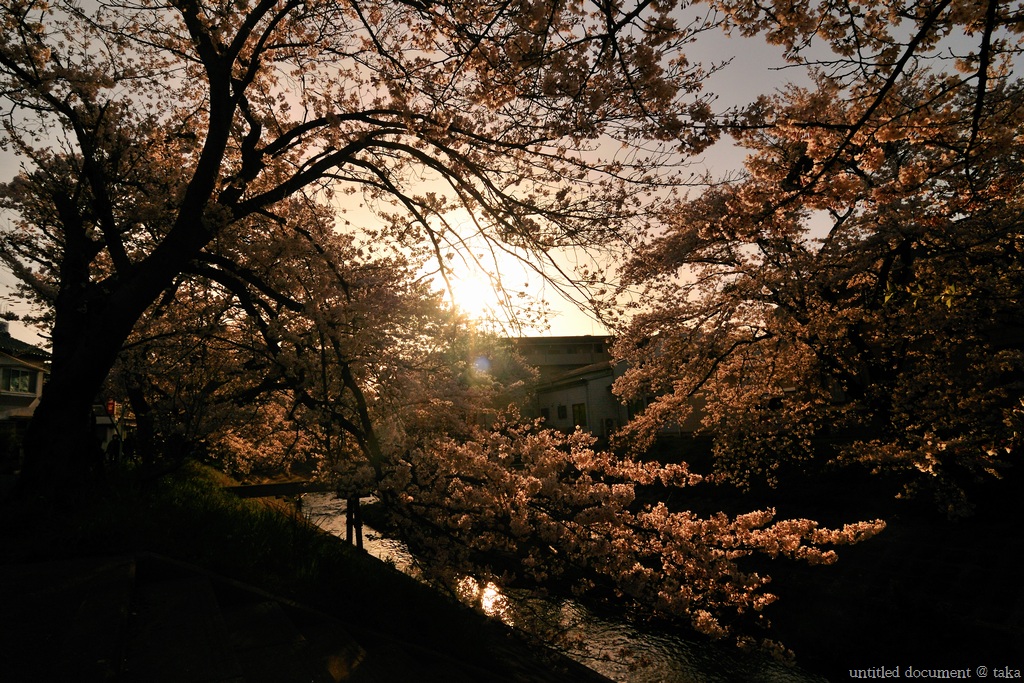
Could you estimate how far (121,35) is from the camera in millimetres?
8305

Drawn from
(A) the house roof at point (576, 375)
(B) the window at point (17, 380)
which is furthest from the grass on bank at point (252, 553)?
(B) the window at point (17, 380)

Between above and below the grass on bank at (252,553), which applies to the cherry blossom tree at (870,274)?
above

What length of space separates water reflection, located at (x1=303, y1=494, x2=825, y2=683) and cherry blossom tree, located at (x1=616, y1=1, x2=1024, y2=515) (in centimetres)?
485

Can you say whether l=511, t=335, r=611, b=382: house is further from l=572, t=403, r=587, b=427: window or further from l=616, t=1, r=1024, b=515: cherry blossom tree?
l=616, t=1, r=1024, b=515: cherry blossom tree

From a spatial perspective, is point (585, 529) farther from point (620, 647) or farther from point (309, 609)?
point (620, 647)

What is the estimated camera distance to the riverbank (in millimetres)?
5078

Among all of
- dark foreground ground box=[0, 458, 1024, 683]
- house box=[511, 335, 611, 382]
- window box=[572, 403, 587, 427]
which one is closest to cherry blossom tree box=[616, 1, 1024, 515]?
dark foreground ground box=[0, 458, 1024, 683]

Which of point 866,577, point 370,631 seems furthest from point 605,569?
point 866,577

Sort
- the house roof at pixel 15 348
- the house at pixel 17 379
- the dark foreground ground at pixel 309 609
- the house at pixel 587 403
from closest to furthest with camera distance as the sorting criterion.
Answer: the dark foreground ground at pixel 309 609
the house at pixel 587 403
the house at pixel 17 379
the house roof at pixel 15 348

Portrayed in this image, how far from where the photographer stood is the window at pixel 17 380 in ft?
110

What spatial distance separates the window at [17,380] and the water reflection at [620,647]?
3623 centimetres

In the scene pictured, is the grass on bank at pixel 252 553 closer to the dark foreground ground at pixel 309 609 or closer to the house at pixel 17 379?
the dark foreground ground at pixel 309 609

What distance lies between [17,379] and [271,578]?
40.5 metres

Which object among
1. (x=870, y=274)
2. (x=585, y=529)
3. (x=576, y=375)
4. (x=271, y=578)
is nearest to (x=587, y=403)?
(x=576, y=375)
